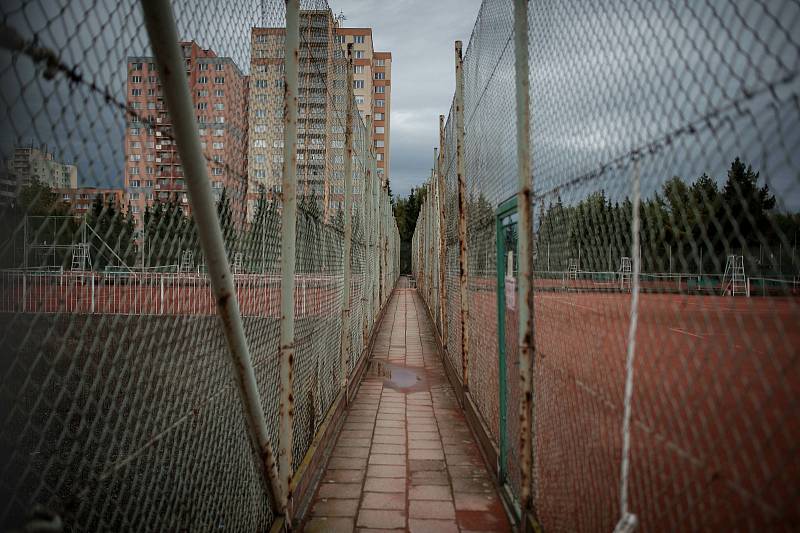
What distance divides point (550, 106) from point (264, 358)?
190 centimetres

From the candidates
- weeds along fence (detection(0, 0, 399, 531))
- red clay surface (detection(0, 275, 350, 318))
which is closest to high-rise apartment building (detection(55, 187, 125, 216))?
weeds along fence (detection(0, 0, 399, 531))

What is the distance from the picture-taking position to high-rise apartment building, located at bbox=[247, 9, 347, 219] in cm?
260

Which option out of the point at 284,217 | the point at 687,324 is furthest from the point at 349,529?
the point at 687,324

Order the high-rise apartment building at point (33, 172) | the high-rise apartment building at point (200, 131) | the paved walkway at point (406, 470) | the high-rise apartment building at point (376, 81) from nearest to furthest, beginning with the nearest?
the high-rise apartment building at point (33, 172) < the high-rise apartment building at point (200, 131) < the paved walkway at point (406, 470) < the high-rise apartment building at point (376, 81)

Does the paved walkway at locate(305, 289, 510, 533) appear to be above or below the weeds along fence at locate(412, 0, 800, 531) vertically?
below

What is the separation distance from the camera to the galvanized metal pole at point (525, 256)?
2352mm

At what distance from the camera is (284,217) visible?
265 cm

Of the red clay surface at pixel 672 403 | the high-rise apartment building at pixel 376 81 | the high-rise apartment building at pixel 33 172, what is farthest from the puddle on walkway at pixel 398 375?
the high-rise apartment building at pixel 376 81

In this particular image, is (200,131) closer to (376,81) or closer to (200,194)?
(200,194)

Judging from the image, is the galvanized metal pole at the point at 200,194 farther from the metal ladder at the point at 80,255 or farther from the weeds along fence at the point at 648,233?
the weeds along fence at the point at 648,233

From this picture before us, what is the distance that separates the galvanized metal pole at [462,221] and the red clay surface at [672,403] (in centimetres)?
172

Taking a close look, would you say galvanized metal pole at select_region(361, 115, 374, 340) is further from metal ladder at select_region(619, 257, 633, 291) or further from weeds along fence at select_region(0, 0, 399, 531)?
metal ladder at select_region(619, 257, 633, 291)

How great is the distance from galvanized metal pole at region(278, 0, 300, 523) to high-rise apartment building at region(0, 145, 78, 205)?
4.94 ft

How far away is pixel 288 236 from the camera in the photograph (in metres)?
2.66
